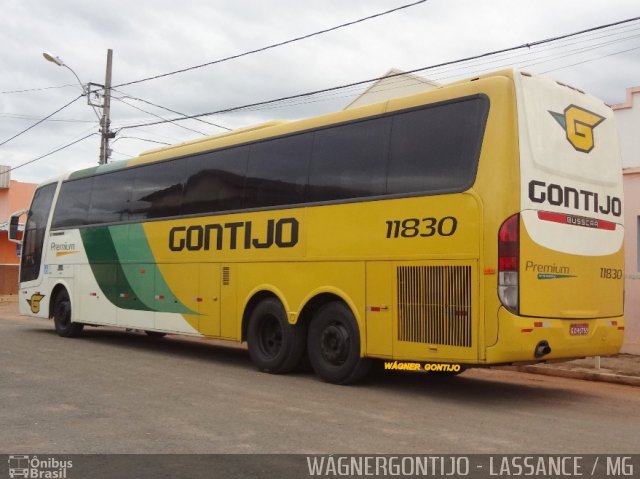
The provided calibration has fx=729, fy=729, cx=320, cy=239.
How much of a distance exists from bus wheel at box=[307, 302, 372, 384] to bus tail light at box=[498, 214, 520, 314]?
86.1 inches

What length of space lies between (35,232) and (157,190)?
577 cm

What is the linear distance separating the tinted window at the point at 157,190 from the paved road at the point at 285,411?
280cm

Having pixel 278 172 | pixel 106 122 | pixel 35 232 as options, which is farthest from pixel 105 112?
pixel 278 172

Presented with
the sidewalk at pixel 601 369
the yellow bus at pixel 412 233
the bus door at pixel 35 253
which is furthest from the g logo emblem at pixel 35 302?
the sidewalk at pixel 601 369

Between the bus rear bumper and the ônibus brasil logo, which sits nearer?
the bus rear bumper

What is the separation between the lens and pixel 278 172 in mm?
10836

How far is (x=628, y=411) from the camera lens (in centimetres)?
837

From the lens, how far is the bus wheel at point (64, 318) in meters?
16.1

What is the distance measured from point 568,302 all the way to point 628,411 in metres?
1.42

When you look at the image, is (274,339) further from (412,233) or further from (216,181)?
(412,233)

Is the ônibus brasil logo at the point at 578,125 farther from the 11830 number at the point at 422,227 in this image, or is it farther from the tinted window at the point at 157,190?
the tinted window at the point at 157,190

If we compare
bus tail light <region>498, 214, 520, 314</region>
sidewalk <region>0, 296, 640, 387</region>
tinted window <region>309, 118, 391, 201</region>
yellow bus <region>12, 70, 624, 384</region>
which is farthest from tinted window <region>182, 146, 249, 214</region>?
sidewalk <region>0, 296, 640, 387</region>

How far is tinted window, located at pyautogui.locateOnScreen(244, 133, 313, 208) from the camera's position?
10.4 metres

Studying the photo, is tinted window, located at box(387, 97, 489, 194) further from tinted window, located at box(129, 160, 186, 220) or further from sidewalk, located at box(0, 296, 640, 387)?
tinted window, located at box(129, 160, 186, 220)
